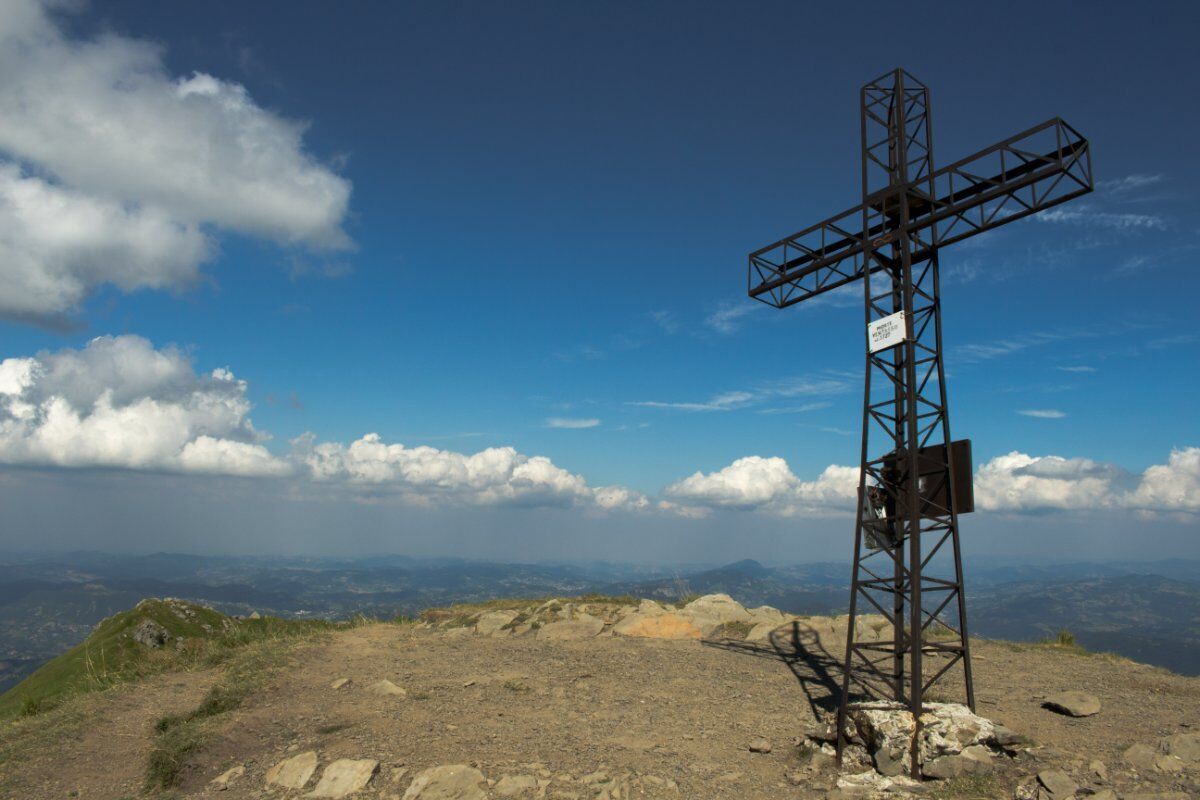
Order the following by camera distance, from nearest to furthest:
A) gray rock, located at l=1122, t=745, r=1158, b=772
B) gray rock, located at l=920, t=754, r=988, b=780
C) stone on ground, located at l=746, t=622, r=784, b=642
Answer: gray rock, located at l=1122, t=745, r=1158, b=772 → gray rock, located at l=920, t=754, r=988, b=780 → stone on ground, located at l=746, t=622, r=784, b=642

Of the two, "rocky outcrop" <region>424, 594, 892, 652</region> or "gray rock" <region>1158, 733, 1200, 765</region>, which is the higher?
"gray rock" <region>1158, 733, 1200, 765</region>

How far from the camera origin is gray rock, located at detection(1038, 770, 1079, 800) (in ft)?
28.1

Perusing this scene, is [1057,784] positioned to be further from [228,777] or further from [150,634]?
[150,634]

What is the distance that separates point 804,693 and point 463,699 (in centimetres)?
838

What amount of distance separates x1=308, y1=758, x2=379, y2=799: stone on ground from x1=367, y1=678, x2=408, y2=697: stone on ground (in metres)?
3.93

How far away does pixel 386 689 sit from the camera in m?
14.7

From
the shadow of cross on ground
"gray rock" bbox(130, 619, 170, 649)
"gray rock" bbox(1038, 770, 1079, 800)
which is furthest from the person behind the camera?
"gray rock" bbox(130, 619, 170, 649)

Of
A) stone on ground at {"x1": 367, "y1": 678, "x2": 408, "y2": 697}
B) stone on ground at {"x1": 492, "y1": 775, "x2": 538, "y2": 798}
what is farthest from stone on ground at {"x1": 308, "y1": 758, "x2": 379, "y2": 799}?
stone on ground at {"x1": 367, "y1": 678, "x2": 408, "y2": 697}

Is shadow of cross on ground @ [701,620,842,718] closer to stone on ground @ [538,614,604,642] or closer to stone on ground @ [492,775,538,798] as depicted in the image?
stone on ground @ [538,614,604,642]

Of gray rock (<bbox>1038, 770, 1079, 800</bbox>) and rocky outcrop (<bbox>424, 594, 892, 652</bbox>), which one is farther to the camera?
rocky outcrop (<bbox>424, 594, 892, 652</bbox>)

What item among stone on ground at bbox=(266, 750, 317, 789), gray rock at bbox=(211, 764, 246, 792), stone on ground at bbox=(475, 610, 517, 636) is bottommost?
stone on ground at bbox=(475, 610, 517, 636)

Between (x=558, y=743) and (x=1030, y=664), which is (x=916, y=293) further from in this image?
(x=1030, y=664)

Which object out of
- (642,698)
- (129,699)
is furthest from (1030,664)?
(129,699)

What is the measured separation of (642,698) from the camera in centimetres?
1466
